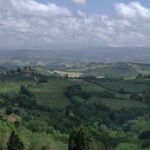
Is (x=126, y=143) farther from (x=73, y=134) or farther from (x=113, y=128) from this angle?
(x=73, y=134)

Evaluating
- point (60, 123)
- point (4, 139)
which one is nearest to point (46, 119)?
point (60, 123)

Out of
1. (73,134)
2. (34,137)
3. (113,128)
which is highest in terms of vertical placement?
(73,134)

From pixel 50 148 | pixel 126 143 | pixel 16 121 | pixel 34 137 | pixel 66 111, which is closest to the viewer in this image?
pixel 50 148

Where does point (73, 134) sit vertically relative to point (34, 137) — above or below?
above

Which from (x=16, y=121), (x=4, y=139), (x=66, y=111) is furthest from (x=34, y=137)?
(x=66, y=111)

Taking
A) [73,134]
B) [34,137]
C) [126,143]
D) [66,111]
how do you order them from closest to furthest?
[73,134] → [34,137] → [126,143] → [66,111]

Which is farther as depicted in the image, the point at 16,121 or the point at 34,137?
the point at 16,121

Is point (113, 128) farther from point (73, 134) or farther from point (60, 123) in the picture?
point (73, 134)

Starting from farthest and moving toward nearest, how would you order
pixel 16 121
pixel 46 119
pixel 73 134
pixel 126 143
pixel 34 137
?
pixel 46 119 < pixel 126 143 < pixel 16 121 < pixel 34 137 < pixel 73 134

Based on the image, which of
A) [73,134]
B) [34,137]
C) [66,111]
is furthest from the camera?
[66,111]
